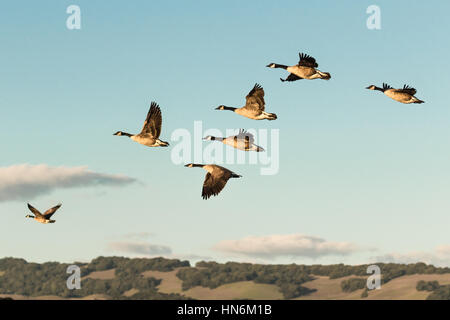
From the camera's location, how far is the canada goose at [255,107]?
45400 mm

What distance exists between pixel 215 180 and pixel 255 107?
6.24m

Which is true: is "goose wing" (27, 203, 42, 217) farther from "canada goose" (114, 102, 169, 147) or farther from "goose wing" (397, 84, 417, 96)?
"goose wing" (397, 84, 417, 96)

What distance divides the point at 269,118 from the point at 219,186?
6.42 meters

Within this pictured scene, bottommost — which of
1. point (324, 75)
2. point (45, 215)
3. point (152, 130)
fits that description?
point (45, 215)

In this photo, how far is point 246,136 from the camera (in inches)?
1853

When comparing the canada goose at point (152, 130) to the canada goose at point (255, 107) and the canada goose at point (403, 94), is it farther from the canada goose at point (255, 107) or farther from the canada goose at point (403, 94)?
the canada goose at point (403, 94)

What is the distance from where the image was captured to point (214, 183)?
4334 centimetres

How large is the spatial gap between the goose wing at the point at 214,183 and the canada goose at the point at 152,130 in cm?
499

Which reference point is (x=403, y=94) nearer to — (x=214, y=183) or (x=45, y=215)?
(x=214, y=183)

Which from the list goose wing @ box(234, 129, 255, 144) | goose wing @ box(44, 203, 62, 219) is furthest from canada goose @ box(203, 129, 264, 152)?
goose wing @ box(44, 203, 62, 219)

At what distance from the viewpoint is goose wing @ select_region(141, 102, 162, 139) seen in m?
45.9

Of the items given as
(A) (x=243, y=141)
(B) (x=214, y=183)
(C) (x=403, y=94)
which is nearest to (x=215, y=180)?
(B) (x=214, y=183)

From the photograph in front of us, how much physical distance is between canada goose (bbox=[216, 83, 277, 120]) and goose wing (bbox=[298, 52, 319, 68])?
4062 mm
